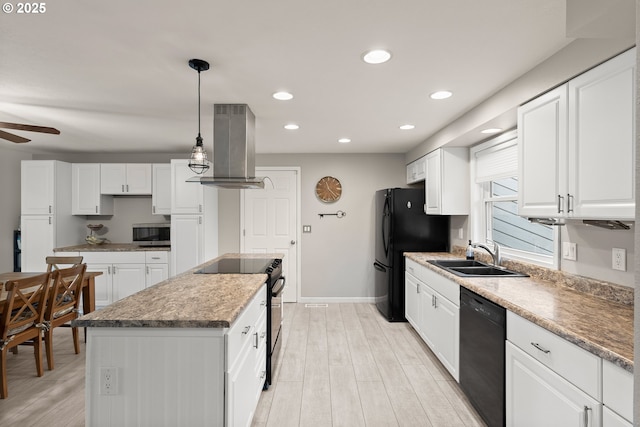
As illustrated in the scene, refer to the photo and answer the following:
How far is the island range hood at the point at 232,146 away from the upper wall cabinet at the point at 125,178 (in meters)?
2.69

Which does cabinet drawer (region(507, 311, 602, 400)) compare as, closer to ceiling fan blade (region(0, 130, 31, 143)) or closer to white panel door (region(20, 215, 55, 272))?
ceiling fan blade (region(0, 130, 31, 143))

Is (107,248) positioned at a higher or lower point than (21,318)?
higher

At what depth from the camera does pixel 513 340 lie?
1793mm

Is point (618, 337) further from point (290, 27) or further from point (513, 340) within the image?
point (290, 27)

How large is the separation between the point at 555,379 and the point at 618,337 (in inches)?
12.6

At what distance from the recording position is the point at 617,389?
117cm

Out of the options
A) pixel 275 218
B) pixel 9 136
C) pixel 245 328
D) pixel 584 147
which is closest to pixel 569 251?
pixel 584 147

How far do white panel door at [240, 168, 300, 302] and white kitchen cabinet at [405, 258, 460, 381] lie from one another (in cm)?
197

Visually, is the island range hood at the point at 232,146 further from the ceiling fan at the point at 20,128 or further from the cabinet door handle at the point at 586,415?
the cabinet door handle at the point at 586,415

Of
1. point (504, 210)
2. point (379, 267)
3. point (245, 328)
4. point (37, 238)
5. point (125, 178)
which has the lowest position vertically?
point (379, 267)

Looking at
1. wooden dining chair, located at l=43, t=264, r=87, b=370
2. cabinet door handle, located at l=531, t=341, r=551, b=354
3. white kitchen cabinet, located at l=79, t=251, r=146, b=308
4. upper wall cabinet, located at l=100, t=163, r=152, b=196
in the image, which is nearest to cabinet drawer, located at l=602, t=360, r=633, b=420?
cabinet door handle, located at l=531, t=341, r=551, b=354

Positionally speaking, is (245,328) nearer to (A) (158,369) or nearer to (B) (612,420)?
(A) (158,369)

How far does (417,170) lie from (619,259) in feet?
9.55

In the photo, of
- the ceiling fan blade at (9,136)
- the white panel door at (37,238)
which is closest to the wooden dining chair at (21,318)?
the ceiling fan blade at (9,136)
